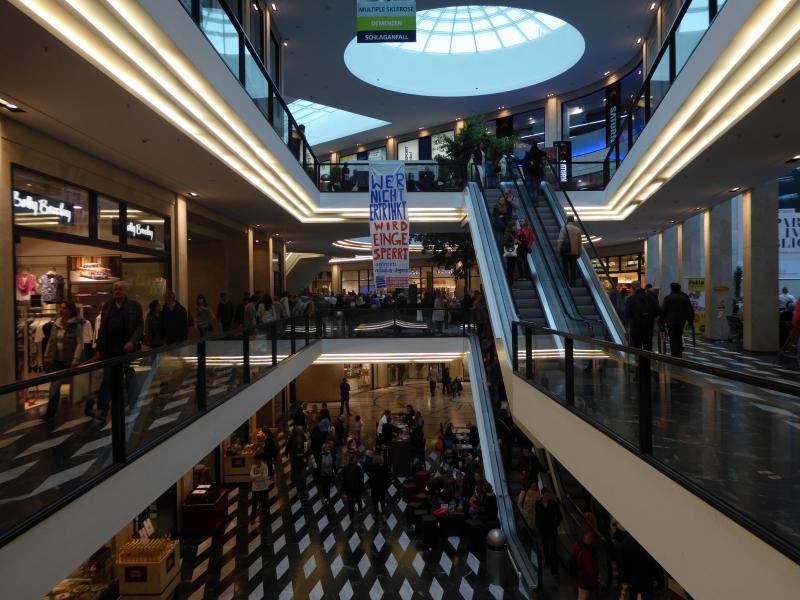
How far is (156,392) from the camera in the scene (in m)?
5.16

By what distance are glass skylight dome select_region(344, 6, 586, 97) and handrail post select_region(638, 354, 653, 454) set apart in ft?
67.4

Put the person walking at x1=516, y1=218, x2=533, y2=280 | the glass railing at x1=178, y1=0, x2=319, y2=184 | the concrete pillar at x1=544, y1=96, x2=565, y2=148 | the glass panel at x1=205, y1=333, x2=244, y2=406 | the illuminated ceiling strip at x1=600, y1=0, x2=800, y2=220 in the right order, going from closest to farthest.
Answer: the illuminated ceiling strip at x1=600, y1=0, x2=800, y2=220, the glass panel at x1=205, y1=333, x2=244, y2=406, the glass railing at x1=178, y1=0, x2=319, y2=184, the person walking at x1=516, y1=218, x2=533, y2=280, the concrete pillar at x1=544, y1=96, x2=565, y2=148

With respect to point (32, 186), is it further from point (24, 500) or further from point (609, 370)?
point (609, 370)

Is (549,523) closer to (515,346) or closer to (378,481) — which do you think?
(515,346)

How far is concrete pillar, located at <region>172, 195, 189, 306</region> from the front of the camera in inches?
487

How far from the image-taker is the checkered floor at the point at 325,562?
9.66 m

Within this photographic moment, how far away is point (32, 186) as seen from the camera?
7.51 meters

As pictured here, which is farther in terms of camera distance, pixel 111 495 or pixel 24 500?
pixel 111 495

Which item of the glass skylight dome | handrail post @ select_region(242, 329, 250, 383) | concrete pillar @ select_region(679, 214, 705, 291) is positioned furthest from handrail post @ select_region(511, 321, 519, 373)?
the glass skylight dome

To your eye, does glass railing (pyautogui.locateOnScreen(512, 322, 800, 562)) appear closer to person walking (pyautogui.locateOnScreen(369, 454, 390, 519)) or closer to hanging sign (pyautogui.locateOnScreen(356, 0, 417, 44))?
hanging sign (pyautogui.locateOnScreen(356, 0, 417, 44))

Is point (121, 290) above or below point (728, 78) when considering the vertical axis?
below

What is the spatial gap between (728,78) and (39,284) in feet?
34.4

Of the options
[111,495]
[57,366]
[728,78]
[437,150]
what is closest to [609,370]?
[111,495]

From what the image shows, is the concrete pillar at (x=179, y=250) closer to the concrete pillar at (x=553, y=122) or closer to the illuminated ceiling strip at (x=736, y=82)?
the illuminated ceiling strip at (x=736, y=82)
